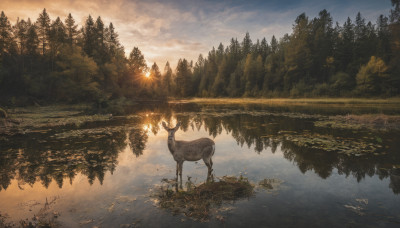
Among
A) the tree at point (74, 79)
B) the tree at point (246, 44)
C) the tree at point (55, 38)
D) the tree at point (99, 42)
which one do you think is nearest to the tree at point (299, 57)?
the tree at point (246, 44)

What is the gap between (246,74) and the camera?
261 feet

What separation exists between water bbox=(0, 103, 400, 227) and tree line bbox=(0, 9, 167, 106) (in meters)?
34.4

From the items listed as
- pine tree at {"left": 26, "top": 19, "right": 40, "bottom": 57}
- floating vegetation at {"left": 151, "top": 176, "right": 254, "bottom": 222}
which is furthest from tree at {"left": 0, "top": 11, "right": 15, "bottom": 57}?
floating vegetation at {"left": 151, "top": 176, "right": 254, "bottom": 222}

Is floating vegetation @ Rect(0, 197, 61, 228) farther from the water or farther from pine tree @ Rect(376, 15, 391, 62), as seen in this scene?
pine tree @ Rect(376, 15, 391, 62)

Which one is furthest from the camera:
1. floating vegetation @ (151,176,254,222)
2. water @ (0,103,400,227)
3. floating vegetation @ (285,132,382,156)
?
floating vegetation @ (285,132,382,156)

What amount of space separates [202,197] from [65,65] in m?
53.6

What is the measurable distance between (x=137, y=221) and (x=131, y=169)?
13.9 feet

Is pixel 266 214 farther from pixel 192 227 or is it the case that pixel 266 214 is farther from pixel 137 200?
pixel 137 200

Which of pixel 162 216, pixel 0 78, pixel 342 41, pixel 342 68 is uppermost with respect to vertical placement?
pixel 342 41

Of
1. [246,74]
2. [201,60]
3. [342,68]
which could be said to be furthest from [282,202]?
[201,60]

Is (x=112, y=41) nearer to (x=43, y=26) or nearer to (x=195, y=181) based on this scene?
(x=43, y=26)

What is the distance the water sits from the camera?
5.41 meters

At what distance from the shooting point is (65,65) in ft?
154

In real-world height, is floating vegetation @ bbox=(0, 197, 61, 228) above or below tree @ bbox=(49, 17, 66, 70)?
below
